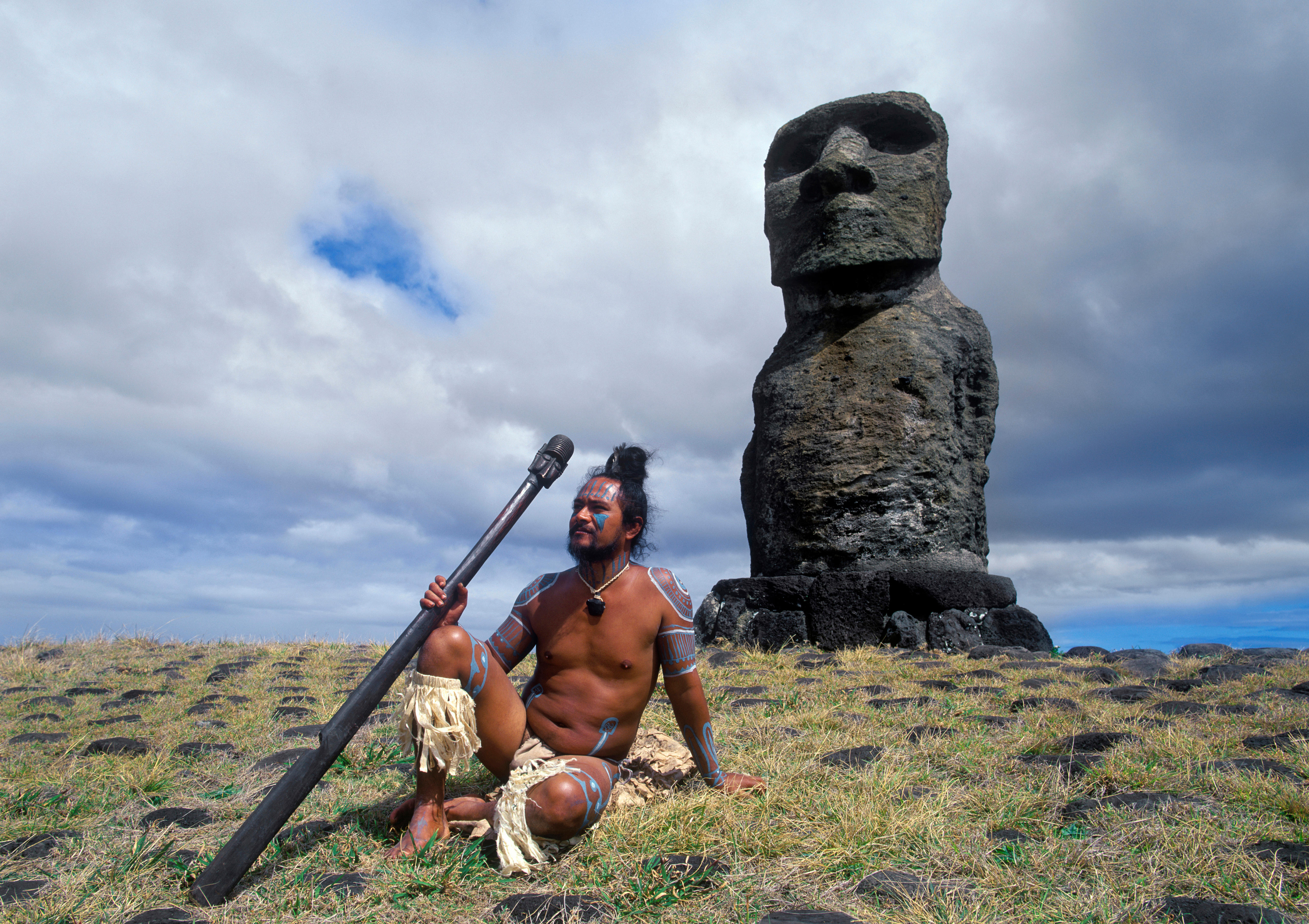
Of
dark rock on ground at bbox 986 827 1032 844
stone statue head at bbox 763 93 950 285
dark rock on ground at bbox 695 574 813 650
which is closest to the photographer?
dark rock on ground at bbox 986 827 1032 844

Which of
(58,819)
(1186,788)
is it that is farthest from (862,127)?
(58,819)

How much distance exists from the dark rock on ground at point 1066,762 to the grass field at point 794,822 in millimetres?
22

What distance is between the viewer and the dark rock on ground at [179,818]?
363 cm

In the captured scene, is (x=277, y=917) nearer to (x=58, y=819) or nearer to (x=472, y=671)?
(x=472, y=671)

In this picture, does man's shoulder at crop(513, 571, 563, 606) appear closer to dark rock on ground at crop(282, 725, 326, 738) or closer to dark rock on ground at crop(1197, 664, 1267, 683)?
dark rock on ground at crop(282, 725, 326, 738)

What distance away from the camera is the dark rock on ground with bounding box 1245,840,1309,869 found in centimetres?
291

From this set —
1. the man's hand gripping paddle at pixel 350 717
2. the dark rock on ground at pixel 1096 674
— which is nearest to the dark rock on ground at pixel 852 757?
the man's hand gripping paddle at pixel 350 717

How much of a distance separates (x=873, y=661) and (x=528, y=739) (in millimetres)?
4522

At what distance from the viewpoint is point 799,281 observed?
30.3 feet

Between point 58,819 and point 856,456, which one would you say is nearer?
point 58,819

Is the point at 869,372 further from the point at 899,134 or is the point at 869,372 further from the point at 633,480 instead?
the point at 633,480

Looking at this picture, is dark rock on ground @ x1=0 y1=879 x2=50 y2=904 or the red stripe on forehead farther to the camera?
the red stripe on forehead

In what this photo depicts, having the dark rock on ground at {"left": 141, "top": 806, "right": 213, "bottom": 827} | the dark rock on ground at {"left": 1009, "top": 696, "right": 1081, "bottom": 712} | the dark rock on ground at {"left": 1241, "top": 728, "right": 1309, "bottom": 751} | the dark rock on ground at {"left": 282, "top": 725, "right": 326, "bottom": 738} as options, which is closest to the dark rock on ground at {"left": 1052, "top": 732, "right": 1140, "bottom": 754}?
the dark rock on ground at {"left": 1241, "top": 728, "right": 1309, "bottom": 751}

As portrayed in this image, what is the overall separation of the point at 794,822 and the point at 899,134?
8.20 metres
